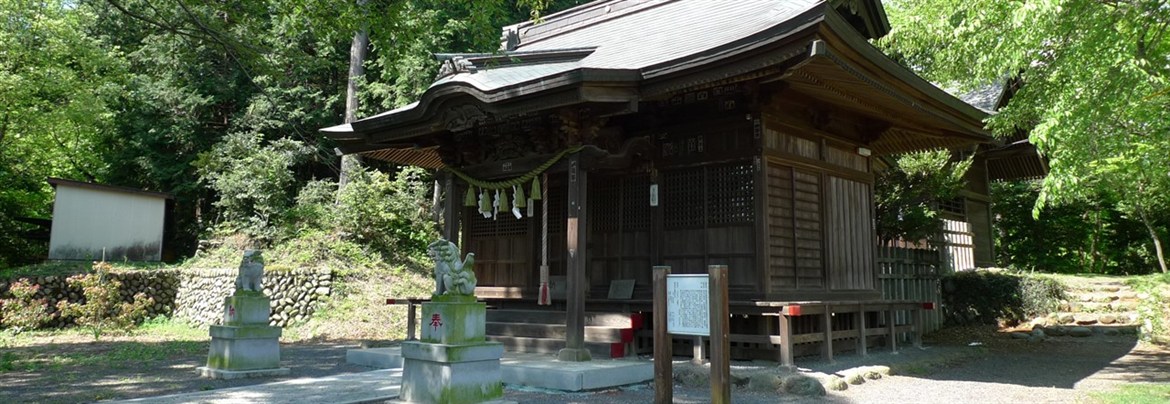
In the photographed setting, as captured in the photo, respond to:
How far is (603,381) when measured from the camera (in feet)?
24.2

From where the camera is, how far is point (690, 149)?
934cm

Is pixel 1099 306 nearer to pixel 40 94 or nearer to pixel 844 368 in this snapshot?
pixel 844 368

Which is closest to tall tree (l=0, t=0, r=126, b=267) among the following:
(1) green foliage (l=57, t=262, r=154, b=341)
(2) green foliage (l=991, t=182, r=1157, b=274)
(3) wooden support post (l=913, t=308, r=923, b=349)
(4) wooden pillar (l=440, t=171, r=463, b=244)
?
(1) green foliage (l=57, t=262, r=154, b=341)

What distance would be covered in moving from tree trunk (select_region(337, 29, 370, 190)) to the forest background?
0.07 metres

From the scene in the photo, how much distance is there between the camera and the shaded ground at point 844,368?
6.98m

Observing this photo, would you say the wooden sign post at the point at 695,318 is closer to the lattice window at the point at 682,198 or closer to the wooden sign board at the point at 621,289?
the lattice window at the point at 682,198

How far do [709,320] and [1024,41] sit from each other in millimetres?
6060

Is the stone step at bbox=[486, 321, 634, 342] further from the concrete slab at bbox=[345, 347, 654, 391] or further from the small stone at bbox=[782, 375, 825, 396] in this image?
the small stone at bbox=[782, 375, 825, 396]

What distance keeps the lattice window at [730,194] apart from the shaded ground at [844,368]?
1850 millimetres

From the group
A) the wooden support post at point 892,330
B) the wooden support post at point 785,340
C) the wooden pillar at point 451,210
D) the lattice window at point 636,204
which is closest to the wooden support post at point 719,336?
the wooden support post at point 785,340

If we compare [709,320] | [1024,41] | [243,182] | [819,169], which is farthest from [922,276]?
[243,182]

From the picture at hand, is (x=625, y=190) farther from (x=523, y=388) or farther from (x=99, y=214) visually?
(x=99, y=214)

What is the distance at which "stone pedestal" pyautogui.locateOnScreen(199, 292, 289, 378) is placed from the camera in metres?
8.55

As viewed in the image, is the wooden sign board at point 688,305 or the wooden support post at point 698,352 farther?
the wooden support post at point 698,352
